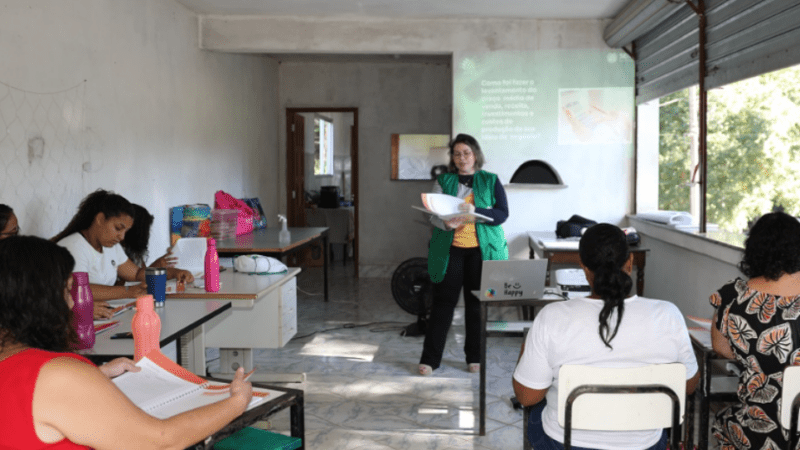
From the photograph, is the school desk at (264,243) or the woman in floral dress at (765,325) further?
the school desk at (264,243)

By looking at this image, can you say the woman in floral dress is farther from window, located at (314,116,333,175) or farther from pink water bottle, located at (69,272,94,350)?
window, located at (314,116,333,175)

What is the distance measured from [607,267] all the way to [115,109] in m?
4.13

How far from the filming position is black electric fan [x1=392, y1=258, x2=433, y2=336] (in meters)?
6.16

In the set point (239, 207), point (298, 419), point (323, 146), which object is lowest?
point (298, 419)

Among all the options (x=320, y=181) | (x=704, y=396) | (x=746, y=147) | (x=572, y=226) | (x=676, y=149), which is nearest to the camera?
(x=704, y=396)

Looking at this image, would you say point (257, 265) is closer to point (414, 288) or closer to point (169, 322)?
point (169, 322)

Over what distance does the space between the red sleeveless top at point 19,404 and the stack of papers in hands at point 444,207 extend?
2969 mm

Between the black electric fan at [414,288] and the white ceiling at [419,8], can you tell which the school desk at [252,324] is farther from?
the white ceiling at [419,8]

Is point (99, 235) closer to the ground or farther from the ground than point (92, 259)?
farther from the ground

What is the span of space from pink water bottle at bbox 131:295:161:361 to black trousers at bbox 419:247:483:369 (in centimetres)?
→ 275

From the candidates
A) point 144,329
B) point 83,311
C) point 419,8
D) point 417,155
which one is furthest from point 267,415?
point 417,155

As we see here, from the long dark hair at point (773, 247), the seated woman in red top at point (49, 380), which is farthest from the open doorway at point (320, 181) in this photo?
the seated woman in red top at point (49, 380)

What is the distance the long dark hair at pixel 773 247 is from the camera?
8.16ft

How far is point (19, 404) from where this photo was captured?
4.42 feet
